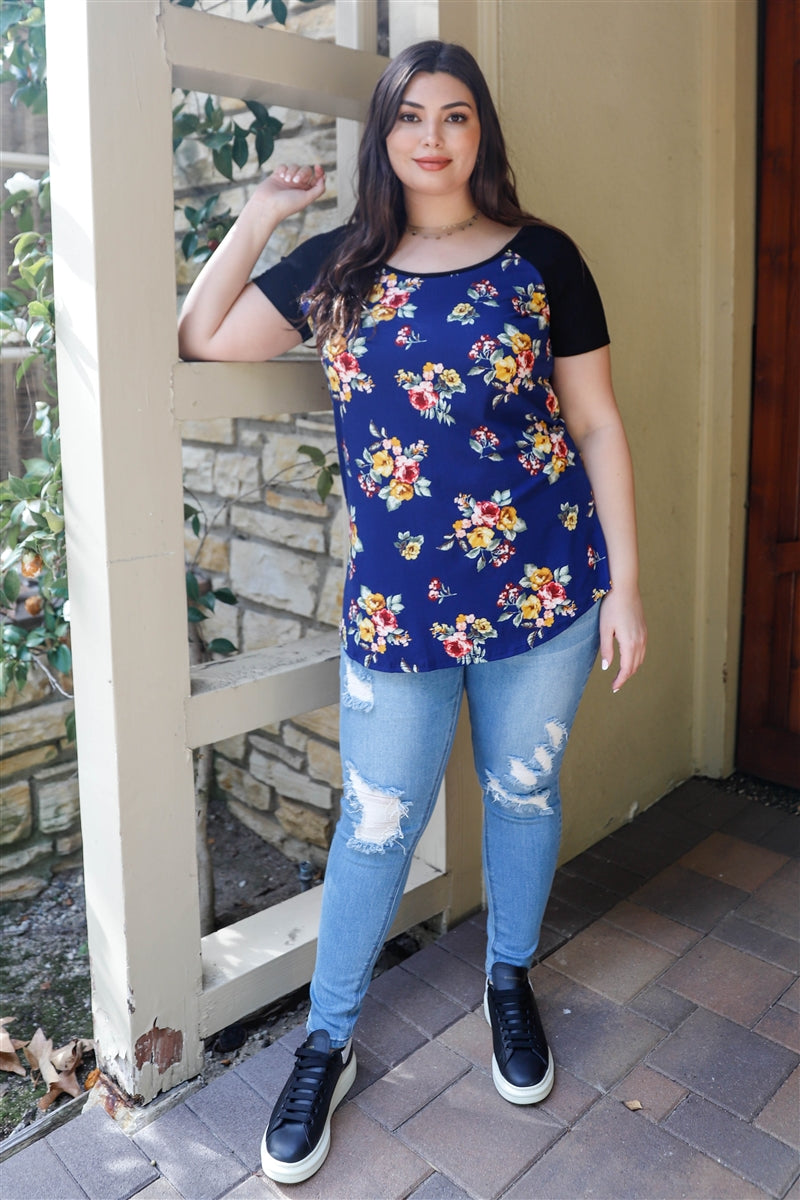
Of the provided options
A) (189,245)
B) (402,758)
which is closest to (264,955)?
(402,758)

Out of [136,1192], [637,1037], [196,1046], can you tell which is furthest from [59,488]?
[637,1037]

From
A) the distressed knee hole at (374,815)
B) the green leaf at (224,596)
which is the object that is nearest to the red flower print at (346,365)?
the distressed knee hole at (374,815)

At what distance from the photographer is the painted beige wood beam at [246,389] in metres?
1.86

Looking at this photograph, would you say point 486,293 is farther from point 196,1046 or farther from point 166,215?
point 196,1046

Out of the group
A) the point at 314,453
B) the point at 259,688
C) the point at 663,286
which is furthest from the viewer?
the point at 663,286

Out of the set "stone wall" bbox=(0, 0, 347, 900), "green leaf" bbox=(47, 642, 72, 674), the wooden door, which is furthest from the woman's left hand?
the wooden door

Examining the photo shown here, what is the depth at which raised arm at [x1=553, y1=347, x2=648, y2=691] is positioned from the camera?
1.89 meters

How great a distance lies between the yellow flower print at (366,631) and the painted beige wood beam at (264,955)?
78 centimetres

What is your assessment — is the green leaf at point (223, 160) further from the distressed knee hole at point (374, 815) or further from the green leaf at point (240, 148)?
the distressed knee hole at point (374, 815)

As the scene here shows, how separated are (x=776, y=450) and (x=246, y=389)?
68.2 inches

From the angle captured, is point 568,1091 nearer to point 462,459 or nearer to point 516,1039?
point 516,1039

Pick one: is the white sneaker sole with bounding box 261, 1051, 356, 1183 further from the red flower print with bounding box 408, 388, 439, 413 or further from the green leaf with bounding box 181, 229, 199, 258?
the green leaf with bounding box 181, 229, 199, 258

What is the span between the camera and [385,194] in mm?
1806

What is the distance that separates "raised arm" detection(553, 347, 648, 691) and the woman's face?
371 mm
